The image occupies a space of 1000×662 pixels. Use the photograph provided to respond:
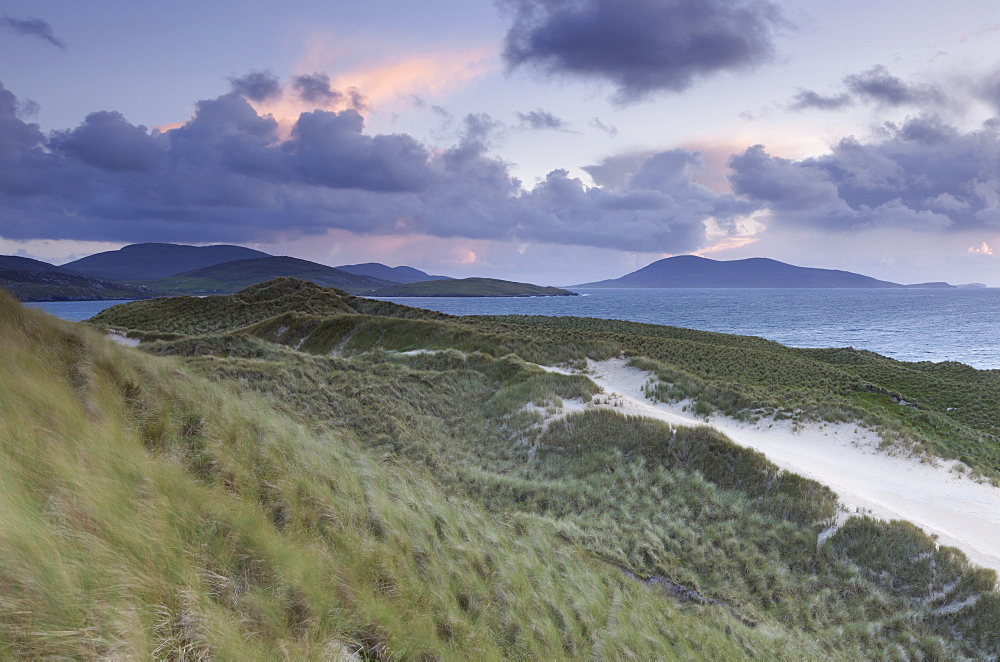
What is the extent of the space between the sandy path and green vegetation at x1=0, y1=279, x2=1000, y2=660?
71.7 inches

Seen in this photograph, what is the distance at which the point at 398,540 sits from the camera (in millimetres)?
6008

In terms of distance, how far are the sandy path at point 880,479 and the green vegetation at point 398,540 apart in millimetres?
1821

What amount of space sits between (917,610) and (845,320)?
521ft

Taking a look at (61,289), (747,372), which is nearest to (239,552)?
(747,372)

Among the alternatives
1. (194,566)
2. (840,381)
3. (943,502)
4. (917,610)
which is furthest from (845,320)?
(194,566)

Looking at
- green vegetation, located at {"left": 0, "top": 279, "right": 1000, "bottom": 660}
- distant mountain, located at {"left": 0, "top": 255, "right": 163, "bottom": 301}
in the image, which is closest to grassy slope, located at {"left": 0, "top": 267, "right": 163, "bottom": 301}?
distant mountain, located at {"left": 0, "top": 255, "right": 163, "bottom": 301}

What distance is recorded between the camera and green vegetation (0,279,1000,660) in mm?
3404

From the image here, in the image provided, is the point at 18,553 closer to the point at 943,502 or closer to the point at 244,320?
the point at 943,502

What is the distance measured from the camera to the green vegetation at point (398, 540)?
3.40m

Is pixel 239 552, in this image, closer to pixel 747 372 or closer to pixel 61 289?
pixel 747 372

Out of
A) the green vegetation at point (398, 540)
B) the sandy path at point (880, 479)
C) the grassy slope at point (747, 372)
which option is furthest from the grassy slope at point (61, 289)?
the sandy path at point (880, 479)

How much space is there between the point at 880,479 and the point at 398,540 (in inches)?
766

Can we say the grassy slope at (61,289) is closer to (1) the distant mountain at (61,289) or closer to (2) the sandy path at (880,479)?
(1) the distant mountain at (61,289)

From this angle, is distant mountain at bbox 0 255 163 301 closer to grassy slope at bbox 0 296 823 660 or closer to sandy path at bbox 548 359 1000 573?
grassy slope at bbox 0 296 823 660
